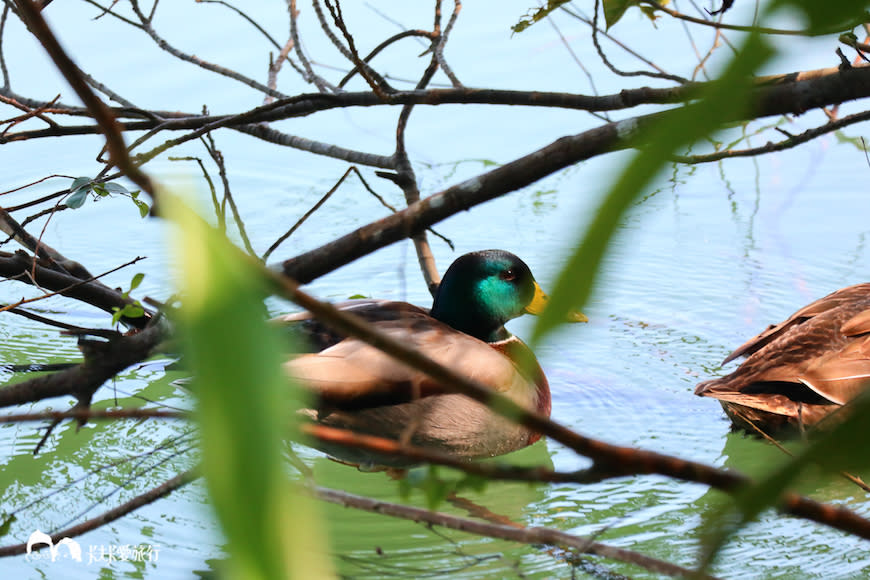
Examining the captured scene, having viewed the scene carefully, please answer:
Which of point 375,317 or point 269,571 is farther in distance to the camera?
point 375,317

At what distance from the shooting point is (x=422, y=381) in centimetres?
366

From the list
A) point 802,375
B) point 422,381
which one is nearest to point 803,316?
point 802,375

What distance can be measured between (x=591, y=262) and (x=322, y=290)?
14.8 ft

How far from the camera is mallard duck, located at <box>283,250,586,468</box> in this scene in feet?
11.6

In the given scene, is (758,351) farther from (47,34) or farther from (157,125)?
(47,34)

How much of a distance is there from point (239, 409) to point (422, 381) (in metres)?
3.35

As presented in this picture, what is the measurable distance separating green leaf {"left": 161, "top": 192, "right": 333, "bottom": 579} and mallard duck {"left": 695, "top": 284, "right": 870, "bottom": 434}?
10.9 feet

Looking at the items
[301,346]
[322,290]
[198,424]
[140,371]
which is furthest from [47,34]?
[322,290]

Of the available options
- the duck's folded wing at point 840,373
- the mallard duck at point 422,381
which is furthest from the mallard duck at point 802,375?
the mallard duck at point 422,381

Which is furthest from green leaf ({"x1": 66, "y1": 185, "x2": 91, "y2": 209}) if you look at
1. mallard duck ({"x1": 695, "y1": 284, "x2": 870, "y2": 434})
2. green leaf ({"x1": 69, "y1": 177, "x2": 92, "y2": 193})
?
mallard duck ({"x1": 695, "y1": 284, "x2": 870, "y2": 434})

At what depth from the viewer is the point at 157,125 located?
2.31 meters

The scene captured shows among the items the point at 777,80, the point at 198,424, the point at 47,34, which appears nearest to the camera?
the point at 198,424

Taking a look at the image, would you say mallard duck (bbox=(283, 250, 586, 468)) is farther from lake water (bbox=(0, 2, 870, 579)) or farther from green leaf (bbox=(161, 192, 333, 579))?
green leaf (bbox=(161, 192, 333, 579))

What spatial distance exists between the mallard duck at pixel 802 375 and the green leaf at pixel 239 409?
331cm
